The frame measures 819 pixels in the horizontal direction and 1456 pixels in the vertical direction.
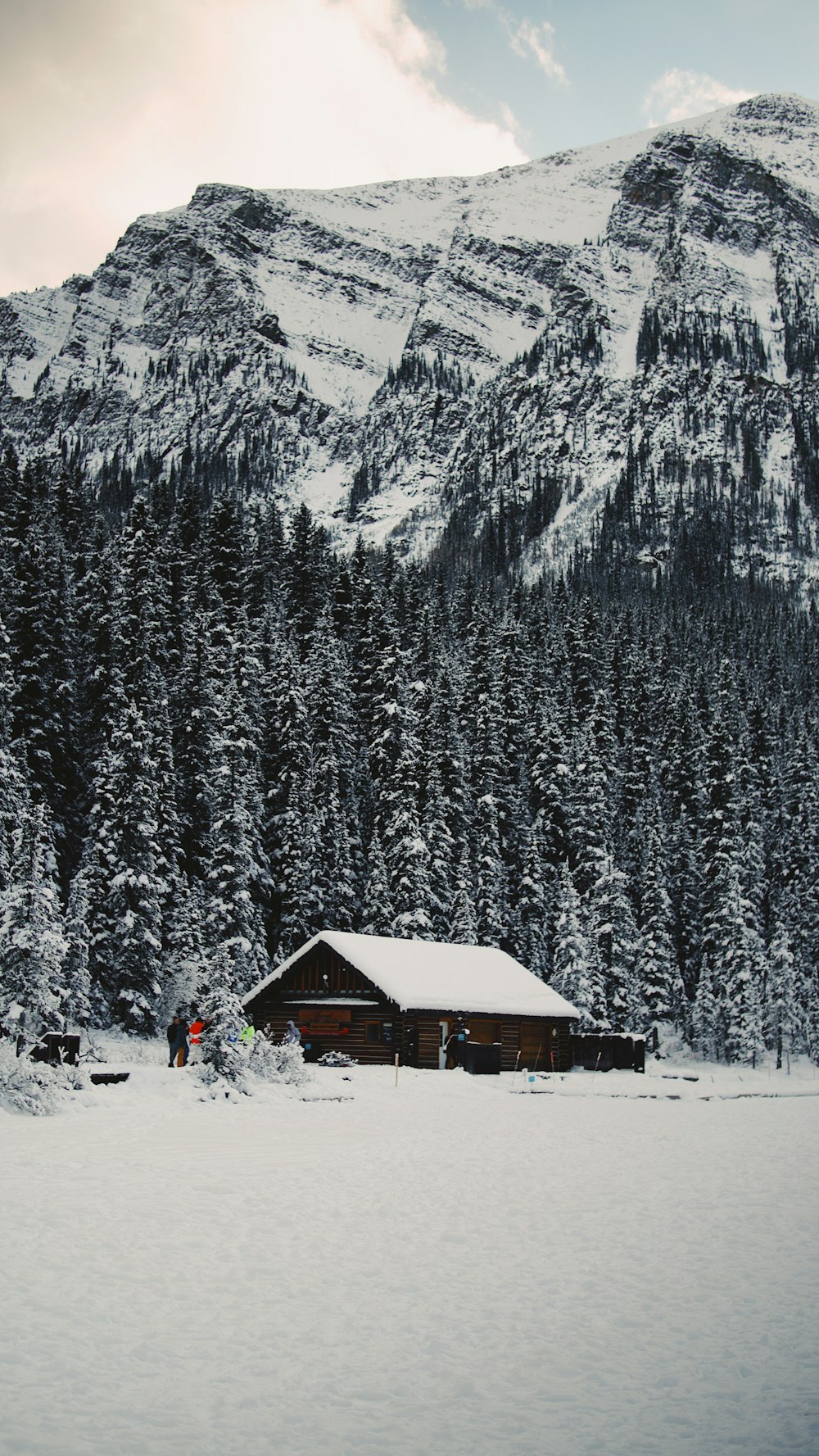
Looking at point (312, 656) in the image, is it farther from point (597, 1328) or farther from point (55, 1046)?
point (597, 1328)

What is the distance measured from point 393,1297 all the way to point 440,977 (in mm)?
29363

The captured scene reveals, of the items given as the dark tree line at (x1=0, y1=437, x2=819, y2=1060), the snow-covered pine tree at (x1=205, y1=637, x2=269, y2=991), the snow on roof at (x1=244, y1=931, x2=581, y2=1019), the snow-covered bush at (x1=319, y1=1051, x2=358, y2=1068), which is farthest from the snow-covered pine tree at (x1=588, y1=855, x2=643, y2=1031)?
the snow-covered bush at (x1=319, y1=1051, x2=358, y2=1068)

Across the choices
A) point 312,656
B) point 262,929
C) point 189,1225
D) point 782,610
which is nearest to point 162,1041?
point 262,929

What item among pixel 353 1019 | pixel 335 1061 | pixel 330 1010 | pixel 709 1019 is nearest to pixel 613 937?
pixel 709 1019

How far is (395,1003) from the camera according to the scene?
35.4 m

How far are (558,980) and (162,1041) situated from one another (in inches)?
743

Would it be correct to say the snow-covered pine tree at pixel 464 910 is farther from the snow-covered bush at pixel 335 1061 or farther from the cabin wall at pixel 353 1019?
the snow-covered bush at pixel 335 1061

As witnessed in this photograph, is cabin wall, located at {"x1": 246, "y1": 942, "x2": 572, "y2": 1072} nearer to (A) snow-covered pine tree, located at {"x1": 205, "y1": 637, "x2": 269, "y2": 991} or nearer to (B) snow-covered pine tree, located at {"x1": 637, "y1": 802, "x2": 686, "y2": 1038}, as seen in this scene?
(A) snow-covered pine tree, located at {"x1": 205, "y1": 637, "x2": 269, "y2": 991}

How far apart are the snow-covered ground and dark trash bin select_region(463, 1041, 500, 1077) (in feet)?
53.5

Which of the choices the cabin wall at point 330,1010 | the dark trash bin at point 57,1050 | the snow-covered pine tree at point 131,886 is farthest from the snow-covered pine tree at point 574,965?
the dark trash bin at point 57,1050

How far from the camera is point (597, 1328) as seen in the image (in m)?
8.95

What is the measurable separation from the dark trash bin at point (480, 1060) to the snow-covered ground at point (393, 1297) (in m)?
16.3

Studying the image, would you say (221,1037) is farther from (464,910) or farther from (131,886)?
(464,910)

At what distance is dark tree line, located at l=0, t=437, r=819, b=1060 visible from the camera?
44188 millimetres
